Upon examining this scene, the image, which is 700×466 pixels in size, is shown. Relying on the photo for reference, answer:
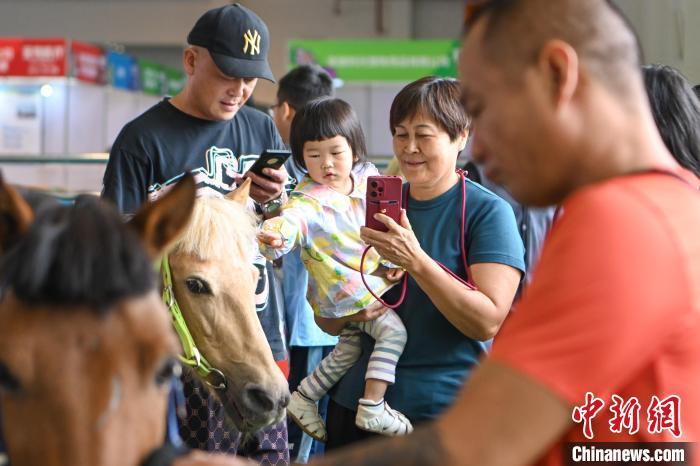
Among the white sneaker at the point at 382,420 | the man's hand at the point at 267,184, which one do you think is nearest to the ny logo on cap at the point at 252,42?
the man's hand at the point at 267,184

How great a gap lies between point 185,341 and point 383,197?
69cm

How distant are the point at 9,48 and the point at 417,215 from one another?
11.5m

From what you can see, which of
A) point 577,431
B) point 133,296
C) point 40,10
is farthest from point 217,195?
point 40,10

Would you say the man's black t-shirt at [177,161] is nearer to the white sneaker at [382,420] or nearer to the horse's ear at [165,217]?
the white sneaker at [382,420]

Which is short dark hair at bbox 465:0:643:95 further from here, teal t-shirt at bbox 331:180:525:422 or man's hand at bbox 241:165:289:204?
man's hand at bbox 241:165:289:204

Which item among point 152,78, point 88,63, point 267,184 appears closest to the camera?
point 267,184

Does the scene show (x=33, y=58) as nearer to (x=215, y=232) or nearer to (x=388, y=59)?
(x=388, y=59)

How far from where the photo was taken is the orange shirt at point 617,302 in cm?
103

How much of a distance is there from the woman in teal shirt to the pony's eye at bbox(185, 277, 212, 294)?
485 mm

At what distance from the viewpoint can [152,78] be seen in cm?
1605

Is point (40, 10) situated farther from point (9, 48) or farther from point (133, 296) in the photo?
point (133, 296)

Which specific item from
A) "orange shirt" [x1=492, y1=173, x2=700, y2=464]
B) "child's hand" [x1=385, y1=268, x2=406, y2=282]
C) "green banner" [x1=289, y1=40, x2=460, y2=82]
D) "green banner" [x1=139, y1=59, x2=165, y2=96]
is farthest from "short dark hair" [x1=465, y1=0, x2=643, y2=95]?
"green banner" [x1=139, y1=59, x2=165, y2=96]

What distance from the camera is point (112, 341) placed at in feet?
3.87

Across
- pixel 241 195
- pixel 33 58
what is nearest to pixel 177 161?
pixel 241 195
